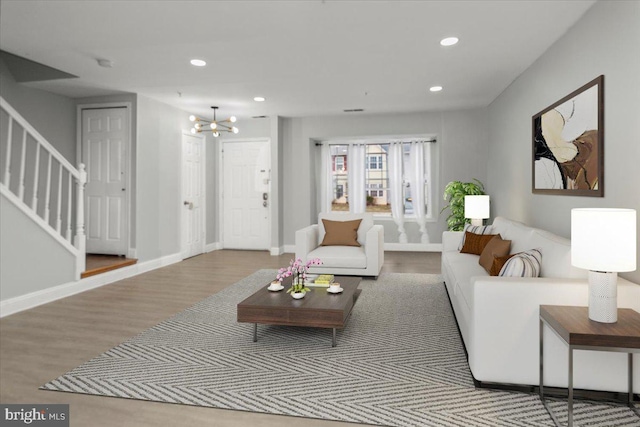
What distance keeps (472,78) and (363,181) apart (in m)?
3.31

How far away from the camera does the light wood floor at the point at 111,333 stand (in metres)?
2.16

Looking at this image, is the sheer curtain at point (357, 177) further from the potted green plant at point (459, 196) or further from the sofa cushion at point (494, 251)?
the sofa cushion at point (494, 251)

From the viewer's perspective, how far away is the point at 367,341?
3238 millimetres

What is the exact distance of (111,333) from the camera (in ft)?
11.2

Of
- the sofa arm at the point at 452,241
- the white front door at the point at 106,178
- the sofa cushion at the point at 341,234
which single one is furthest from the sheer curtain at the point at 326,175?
the white front door at the point at 106,178

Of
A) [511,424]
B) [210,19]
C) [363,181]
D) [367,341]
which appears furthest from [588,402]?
[363,181]

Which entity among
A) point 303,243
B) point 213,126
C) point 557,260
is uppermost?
point 213,126

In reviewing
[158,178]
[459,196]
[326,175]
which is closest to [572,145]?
[459,196]

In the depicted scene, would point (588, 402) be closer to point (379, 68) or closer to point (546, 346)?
point (546, 346)

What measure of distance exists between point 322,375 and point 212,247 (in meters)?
5.91

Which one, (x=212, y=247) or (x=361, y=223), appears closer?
(x=361, y=223)

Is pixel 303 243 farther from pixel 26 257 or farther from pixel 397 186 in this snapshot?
pixel 397 186

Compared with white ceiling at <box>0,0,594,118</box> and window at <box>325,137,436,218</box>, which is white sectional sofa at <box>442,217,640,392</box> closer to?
white ceiling at <box>0,0,594,118</box>

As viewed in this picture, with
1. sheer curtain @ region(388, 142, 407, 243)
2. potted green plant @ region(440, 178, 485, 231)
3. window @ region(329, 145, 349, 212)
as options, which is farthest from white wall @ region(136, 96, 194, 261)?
potted green plant @ region(440, 178, 485, 231)
